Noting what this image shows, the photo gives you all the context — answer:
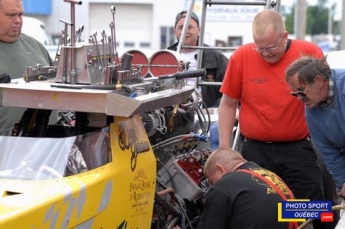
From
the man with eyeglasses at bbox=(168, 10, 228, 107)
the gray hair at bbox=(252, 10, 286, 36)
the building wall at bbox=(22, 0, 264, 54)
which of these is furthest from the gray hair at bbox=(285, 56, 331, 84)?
the building wall at bbox=(22, 0, 264, 54)

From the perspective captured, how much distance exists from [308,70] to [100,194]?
1.58 meters

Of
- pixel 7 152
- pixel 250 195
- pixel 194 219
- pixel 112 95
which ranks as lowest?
pixel 194 219

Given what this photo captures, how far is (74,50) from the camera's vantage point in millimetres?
4727

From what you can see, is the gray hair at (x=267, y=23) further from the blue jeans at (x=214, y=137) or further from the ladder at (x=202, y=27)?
the blue jeans at (x=214, y=137)

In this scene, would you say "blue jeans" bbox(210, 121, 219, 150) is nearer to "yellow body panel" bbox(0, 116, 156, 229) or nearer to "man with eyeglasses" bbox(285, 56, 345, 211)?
"man with eyeglasses" bbox(285, 56, 345, 211)

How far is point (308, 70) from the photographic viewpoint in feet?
16.5

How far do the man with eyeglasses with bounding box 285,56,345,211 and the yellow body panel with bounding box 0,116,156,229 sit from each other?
1.03 meters

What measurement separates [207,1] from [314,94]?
271 cm

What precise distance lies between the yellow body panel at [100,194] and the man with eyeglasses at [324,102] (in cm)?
103

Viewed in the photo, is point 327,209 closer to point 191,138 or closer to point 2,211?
point 2,211

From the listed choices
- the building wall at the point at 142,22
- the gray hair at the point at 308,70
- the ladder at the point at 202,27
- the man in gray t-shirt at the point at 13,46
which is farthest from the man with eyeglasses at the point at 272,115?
the building wall at the point at 142,22

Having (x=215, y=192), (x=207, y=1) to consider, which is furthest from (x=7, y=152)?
(x=207, y=1)

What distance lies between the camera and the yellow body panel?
3865 millimetres

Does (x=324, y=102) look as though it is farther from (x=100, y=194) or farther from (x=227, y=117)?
(x=100, y=194)
